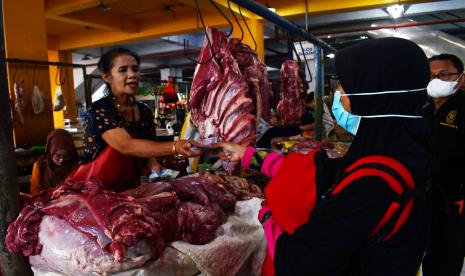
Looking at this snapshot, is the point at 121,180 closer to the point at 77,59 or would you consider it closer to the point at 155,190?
the point at 155,190

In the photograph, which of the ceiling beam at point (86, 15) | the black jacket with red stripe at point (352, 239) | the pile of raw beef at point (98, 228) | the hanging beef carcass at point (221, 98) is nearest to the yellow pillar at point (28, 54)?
the ceiling beam at point (86, 15)

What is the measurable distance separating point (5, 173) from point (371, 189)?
4.24 feet

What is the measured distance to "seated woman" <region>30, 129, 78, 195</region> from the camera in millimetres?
3969

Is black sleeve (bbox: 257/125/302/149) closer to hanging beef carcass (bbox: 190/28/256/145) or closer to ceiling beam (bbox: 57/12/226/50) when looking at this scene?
hanging beef carcass (bbox: 190/28/256/145)

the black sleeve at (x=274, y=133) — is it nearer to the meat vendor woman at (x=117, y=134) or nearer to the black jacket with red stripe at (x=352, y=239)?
the meat vendor woman at (x=117, y=134)

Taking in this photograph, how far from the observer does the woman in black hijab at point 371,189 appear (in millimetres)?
1249

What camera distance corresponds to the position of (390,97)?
133 cm

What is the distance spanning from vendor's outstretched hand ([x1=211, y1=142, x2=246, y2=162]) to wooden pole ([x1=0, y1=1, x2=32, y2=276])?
0.94 metres

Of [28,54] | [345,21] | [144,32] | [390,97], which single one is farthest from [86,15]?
[390,97]

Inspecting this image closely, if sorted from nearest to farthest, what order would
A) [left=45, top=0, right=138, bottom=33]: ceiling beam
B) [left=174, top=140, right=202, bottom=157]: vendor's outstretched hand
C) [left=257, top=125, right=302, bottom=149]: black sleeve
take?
1. [left=174, top=140, right=202, bottom=157]: vendor's outstretched hand
2. [left=257, top=125, right=302, bottom=149]: black sleeve
3. [left=45, top=0, right=138, bottom=33]: ceiling beam

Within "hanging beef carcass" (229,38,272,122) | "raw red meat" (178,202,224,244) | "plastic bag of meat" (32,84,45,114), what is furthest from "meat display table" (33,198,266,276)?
"plastic bag of meat" (32,84,45,114)

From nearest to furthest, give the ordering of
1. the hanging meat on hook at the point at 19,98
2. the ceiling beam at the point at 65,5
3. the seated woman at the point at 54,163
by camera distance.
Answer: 1. the seated woman at the point at 54,163
2. the hanging meat on hook at the point at 19,98
3. the ceiling beam at the point at 65,5

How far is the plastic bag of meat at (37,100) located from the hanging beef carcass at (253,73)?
190 inches

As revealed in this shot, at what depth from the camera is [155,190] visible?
2.08 m
